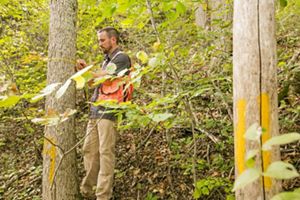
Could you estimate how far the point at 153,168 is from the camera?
16.1 feet

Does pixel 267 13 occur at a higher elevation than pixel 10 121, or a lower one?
higher

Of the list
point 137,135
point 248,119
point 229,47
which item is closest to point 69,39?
point 137,135

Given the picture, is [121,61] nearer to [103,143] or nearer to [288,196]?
[103,143]

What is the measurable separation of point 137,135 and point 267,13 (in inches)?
160

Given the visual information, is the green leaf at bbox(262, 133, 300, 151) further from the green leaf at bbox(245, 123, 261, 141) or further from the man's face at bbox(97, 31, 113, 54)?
the man's face at bbox(97, 31, 113, 54)

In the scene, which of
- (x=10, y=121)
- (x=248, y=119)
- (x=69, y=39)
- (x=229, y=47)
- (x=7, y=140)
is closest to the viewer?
(x=248, y=119)

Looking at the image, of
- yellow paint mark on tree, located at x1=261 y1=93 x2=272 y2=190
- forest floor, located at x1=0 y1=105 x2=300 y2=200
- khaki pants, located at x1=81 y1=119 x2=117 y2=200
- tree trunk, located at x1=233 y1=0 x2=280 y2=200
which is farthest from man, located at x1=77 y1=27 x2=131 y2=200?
yellow paint mark on tree, located at x1=261 y1=93 x2=272 y2=190

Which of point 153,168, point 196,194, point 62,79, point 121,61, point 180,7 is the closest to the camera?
point 180,7

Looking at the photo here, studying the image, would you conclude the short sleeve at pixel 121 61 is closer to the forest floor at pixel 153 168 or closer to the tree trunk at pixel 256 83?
the forest floor at pixel 153 168

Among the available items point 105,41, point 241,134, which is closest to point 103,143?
point 105,41

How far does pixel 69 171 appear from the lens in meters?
4.62

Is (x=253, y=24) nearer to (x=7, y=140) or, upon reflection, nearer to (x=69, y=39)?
(x=69, y=39)

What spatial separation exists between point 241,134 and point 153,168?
300 centimetres

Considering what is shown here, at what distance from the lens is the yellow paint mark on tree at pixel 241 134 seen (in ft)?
6.68
